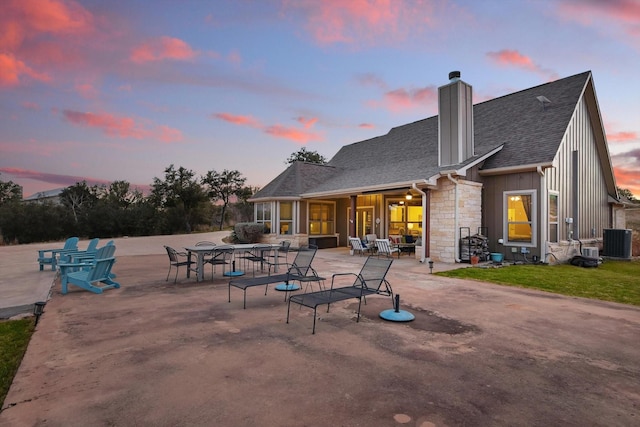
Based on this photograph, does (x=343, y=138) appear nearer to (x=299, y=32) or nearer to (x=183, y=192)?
(x=299, y=32)

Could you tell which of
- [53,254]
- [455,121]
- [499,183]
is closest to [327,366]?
[53,254]

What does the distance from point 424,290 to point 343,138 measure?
21486 mm

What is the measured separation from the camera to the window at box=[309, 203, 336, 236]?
1789 cm

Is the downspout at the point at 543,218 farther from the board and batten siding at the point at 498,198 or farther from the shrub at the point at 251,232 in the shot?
the shrub at the point at 251,232

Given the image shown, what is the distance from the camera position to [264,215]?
1873 cm

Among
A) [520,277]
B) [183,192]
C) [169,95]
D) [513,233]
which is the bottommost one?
[520,277]

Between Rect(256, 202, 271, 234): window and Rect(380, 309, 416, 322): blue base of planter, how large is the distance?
13.9 meters

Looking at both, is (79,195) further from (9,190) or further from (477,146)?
(477,146)

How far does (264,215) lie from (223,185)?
23300 millimetres

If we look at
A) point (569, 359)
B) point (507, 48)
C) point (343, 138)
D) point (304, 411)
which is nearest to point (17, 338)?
point (304, 411)

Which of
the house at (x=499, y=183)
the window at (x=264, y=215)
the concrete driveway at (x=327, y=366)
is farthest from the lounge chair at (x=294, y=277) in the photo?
the window at (x=264, y=215)

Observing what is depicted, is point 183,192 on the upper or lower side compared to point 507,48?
lower

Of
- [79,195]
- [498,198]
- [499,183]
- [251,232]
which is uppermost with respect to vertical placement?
[79,195]

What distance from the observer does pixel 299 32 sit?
39.5ft
